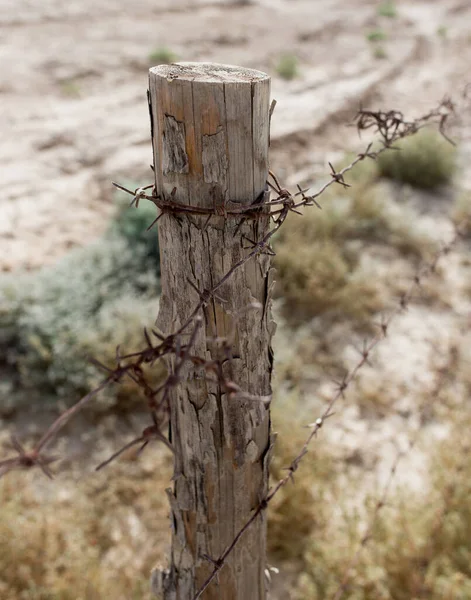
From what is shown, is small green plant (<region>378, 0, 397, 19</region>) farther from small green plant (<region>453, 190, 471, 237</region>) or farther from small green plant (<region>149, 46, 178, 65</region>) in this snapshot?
small green plant (<region>453, 190, 471, 237</region>)

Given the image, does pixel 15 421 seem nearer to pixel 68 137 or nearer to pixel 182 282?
pixel 182 282

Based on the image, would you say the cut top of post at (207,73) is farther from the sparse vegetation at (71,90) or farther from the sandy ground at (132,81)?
the sparse vegetation at (71,90)

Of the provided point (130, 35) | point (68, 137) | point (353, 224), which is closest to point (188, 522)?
point (353, 224)

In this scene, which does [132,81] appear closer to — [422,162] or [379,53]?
[422,162]

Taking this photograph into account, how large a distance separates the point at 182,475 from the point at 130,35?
10.1m

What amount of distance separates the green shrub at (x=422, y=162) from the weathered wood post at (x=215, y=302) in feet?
16.2

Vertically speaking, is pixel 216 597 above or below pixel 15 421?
below

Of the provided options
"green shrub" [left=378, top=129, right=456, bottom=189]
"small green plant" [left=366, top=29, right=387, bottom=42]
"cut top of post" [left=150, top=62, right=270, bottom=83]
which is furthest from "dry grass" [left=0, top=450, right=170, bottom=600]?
"small green plant" [left=366, top=29, right=387, bottom=42]

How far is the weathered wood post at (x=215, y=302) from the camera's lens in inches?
34.5

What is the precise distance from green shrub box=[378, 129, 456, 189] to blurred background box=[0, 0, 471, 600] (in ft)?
0.07

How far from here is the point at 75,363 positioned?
3115mm

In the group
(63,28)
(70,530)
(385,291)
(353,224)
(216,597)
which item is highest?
(63,28)

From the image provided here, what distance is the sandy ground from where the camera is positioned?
15.9 feet

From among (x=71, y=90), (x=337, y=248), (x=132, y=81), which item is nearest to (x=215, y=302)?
(x=337, y=248)
